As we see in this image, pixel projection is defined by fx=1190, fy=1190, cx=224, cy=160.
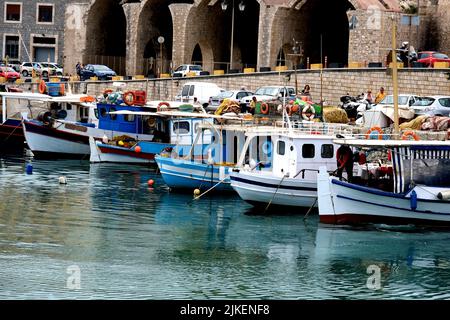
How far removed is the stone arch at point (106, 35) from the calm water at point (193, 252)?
114ft

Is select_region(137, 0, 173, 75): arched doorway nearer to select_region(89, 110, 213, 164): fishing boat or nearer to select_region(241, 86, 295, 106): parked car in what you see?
select_region(241, 86, 295, 106): parked car

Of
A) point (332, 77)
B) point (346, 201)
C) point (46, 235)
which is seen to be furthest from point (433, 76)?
point (46, 235)

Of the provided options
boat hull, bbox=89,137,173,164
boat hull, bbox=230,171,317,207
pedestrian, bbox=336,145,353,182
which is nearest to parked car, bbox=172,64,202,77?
boat hull, bbox=89,137,173,164

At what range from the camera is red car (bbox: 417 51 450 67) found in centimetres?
5229

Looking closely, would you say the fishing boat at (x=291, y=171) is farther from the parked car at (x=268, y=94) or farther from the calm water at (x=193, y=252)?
the parked car at (x=268, y=94)

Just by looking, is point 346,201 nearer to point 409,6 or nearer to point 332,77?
point 332,77

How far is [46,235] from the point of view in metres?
29.6

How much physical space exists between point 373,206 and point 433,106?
14.6 m

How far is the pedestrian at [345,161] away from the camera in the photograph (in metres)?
31.7

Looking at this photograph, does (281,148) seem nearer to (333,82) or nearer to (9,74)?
(333,82)

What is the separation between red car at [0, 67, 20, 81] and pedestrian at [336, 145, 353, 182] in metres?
40.3

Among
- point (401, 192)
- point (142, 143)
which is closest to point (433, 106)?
point (142, 143)

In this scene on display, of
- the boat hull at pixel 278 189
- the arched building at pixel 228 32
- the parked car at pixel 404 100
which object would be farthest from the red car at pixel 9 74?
the boat hull at pixel 278 189
